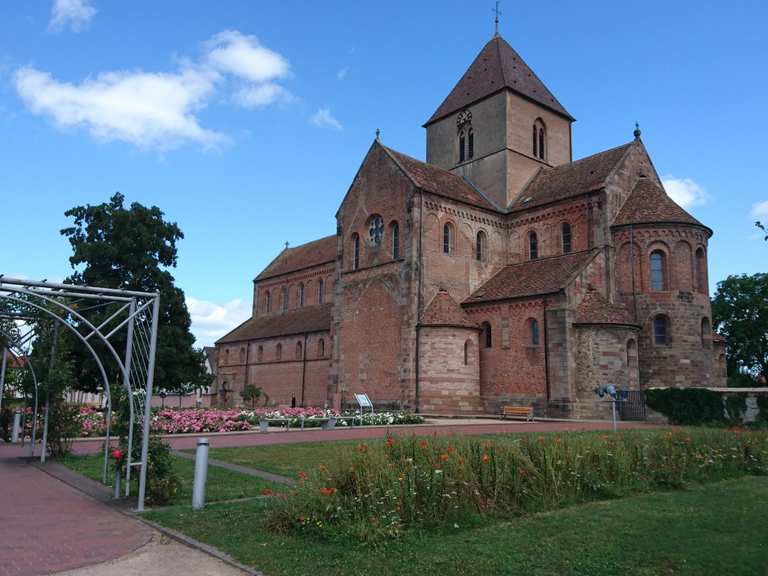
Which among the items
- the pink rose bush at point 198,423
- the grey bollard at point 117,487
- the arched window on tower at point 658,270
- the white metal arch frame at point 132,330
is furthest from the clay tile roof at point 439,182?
the grey bollard at point 117,487

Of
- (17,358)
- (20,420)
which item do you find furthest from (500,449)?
(20,420)

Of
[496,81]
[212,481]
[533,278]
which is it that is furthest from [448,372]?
[212,481]

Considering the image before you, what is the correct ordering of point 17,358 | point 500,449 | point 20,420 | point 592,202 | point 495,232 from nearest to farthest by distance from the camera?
point 500,449 → point 17,358 → point 20,420 → point 592,202 → point 495,232

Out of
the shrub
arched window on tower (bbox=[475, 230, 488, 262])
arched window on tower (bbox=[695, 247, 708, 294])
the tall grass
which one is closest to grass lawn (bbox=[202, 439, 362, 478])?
the tall grass

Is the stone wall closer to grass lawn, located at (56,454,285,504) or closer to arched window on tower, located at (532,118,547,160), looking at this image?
arched window on tower, located at (532,118,547,160)

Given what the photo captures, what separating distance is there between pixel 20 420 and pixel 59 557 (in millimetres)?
16018

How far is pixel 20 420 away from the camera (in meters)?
20.9

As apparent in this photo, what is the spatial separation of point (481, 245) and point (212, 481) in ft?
94.0

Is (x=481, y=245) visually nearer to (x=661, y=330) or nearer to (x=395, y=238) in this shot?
(x=395, y=238)

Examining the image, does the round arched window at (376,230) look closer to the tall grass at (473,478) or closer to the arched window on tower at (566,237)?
the arched window on tower at (566,237)

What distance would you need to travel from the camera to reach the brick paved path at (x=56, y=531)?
7.17m

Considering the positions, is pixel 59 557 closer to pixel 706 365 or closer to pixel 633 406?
pixel 633 406

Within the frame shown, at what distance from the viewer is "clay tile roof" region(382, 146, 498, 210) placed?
36406 millimetres

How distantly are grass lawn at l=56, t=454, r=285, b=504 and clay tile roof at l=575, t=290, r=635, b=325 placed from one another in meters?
21.8
